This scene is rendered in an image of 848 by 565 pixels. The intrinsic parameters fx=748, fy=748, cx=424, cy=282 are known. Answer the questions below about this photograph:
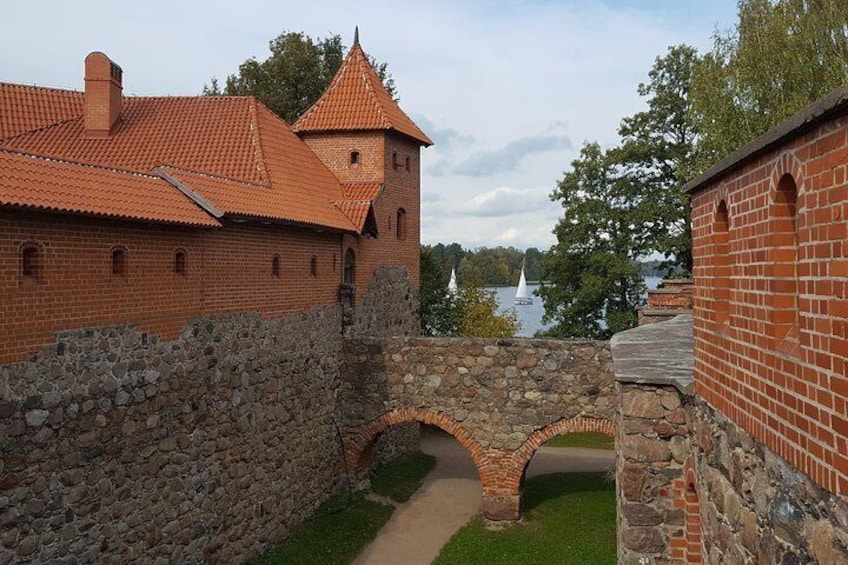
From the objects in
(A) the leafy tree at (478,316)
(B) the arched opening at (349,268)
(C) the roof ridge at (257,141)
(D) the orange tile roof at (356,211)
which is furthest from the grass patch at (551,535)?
(A) the leafy tree at (478,316)

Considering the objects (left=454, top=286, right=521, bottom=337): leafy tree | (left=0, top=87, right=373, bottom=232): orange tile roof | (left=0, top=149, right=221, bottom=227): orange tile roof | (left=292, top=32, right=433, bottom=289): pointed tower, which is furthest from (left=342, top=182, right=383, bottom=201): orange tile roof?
(left=454, top=286, right=521, bottom=337): leafy tree

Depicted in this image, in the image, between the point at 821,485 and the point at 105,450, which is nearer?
the point at 821,485

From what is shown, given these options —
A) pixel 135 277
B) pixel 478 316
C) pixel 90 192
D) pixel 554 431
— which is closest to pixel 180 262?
pixel 135 277

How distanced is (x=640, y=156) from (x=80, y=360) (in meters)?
19.6

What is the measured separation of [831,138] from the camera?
2.47m

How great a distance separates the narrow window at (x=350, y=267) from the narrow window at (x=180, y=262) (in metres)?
5.70

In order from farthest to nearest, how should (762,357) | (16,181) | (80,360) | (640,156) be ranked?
(640,156) → (80,360) → (16,181) → (762,357)

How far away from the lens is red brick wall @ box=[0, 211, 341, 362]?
272 inches

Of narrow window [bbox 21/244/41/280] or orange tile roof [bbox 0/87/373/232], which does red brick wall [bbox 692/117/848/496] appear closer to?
narrow window [bbox 21/244/41/280]

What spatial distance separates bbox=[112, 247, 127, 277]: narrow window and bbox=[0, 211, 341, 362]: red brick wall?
0.05m

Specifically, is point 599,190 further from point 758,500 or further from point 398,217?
point 758,500

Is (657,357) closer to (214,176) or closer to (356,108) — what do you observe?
(214,176)

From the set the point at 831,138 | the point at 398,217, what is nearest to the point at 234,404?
the point at 398,217

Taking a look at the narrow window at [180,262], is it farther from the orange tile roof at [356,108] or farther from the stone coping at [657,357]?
the orange tile roof at [356,108]
